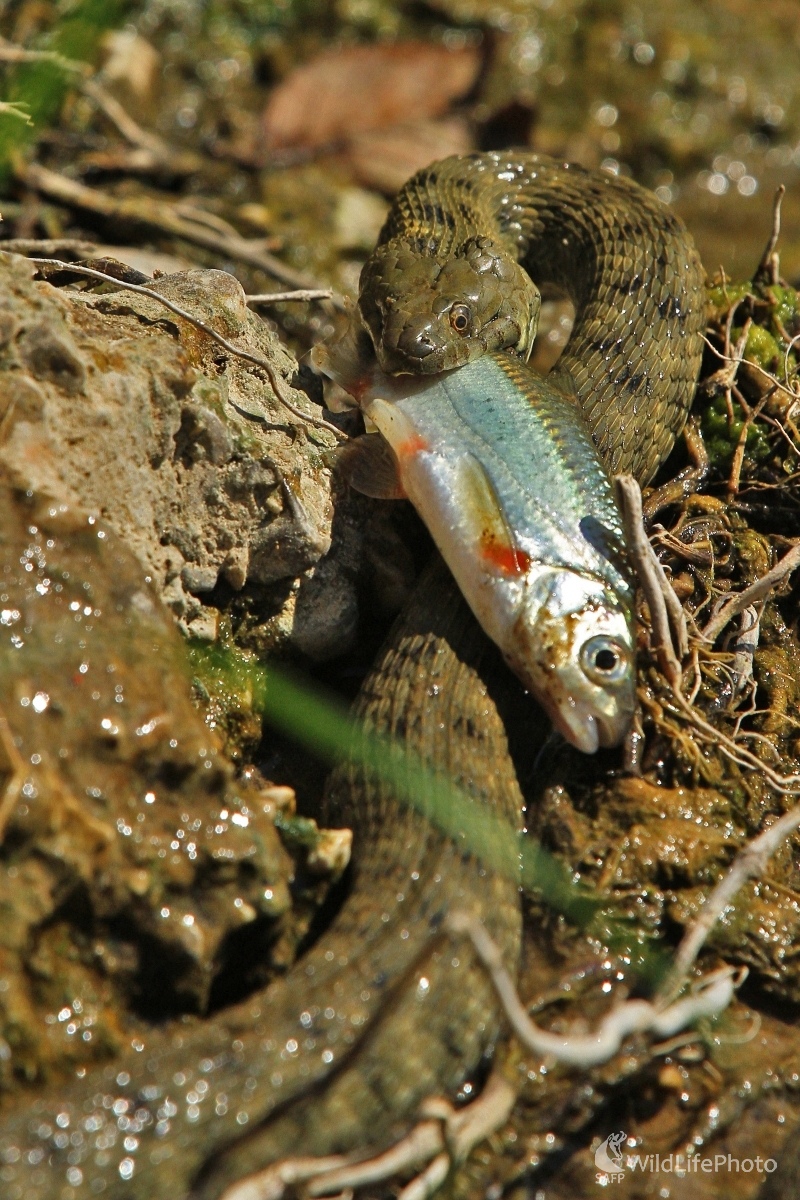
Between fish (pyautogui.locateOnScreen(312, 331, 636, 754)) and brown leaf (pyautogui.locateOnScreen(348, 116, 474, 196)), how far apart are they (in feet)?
11.4

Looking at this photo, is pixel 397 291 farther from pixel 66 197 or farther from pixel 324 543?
pixel 66 197

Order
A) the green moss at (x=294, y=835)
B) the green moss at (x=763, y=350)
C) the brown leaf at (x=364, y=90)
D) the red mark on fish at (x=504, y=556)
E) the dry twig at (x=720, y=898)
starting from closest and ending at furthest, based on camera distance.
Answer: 1. the dry twig at (x=720, y=898)
2. the green moss at (x=294, y=835)
3. the red mark on fish at (x=504, y=556)
4. the green moss at (x=763, y=350)
5. the brown leaf at (x=364, y=90)

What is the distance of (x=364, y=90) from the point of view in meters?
7.23

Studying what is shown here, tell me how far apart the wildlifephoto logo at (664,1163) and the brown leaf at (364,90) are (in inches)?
225

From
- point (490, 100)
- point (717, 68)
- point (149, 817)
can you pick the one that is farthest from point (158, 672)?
point (717, 68)

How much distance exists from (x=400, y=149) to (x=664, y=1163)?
571 cm

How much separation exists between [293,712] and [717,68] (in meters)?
6.13

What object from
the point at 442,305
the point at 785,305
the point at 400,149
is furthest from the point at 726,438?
the point at 400,149

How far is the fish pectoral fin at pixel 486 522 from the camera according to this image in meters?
3.37

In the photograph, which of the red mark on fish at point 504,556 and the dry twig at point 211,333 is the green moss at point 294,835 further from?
the dry twig at point 211,333

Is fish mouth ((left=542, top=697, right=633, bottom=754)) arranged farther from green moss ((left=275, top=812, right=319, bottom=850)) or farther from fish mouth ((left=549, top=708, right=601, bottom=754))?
green moss ((left=275, top=812, right=319, bottom=850))

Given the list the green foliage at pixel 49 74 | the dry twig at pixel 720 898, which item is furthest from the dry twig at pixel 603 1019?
the green foliage at pixel 49 74

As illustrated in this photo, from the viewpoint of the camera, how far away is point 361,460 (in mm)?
3670

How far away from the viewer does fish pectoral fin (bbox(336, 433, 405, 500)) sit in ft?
11.9
